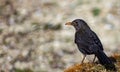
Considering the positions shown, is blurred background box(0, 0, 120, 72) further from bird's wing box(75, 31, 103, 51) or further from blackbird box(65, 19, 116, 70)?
bird's wing box(75, 31, 103, 51)

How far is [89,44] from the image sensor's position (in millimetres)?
12242

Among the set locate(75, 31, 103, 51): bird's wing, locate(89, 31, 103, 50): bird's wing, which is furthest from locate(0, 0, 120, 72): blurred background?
locate(89, 31, 103, 50): bird's wing

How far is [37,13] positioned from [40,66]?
3985mm

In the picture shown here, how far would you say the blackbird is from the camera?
37.7 ft

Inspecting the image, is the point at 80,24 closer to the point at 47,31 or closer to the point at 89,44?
the point at 89,44

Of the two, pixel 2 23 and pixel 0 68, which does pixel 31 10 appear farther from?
pixel 0 68

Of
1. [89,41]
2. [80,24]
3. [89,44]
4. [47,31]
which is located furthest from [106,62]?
[47,31]

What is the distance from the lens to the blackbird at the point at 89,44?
11477mm

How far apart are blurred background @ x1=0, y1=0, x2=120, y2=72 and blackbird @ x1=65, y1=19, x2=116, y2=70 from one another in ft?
23.2

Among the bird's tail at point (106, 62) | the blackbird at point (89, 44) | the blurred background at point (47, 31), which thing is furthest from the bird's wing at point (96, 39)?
the blurred background at point (47, 31)

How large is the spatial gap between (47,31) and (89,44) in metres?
10.4

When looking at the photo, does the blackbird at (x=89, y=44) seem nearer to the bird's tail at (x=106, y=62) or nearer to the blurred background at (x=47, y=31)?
the bird's tail at (x=106, y=62)

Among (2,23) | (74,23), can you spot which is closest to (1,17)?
(2,23)

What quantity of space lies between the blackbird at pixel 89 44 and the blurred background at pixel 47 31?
7081 millimetres
